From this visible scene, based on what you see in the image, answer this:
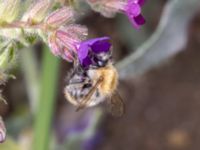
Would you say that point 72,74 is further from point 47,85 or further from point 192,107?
point 192,107

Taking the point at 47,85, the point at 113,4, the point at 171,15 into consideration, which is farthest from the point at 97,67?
the point at 171,15

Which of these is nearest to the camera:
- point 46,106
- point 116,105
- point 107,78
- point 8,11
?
point 8,11

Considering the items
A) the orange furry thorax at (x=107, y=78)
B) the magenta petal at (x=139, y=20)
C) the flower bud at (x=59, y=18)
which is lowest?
the orange furry thorax at (x=107, y=78)

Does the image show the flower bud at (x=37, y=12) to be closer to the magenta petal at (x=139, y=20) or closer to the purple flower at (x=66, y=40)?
the purple flower at (x=66, y=40)

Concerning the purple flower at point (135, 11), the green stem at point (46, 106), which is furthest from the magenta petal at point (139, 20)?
the green stem at point (46, 106)

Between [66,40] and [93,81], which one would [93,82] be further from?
[66,40]

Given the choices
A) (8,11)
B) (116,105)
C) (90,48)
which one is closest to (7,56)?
(8,11)
